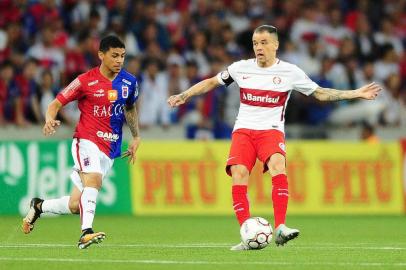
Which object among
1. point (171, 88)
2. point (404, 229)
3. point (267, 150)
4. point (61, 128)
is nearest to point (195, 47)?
point (171, 88)

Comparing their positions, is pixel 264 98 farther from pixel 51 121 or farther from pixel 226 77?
pixel 51 121

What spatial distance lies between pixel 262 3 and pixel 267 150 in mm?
13570

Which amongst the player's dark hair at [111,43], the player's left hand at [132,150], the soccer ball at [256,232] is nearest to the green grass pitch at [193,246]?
the soccer ball at [256,232]

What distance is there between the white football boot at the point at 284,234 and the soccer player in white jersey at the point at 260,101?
1.70 feet

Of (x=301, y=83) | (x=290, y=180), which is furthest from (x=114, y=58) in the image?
(x=290, y=180)

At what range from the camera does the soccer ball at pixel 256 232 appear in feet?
35.6

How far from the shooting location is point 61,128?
68.4ft

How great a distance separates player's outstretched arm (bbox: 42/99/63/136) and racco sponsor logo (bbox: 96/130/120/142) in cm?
51

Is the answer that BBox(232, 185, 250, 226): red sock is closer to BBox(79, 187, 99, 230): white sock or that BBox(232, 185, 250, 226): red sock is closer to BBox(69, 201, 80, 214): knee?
BBox(79, 187, 99, 230): white sock

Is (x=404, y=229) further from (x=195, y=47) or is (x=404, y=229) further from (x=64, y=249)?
(x=195, y=47)

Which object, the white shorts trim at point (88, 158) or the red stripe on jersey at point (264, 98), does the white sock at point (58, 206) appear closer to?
the white shorts trim at point (88, 158)

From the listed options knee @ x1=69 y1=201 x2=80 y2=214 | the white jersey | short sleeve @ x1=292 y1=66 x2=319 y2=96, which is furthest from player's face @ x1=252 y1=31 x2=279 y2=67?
knee @ x1=69 y1=201 x2=80 y2=214

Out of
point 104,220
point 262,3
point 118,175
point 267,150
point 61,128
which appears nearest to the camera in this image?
point 267,150

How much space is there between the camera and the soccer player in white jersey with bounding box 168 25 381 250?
1137 centimetres
